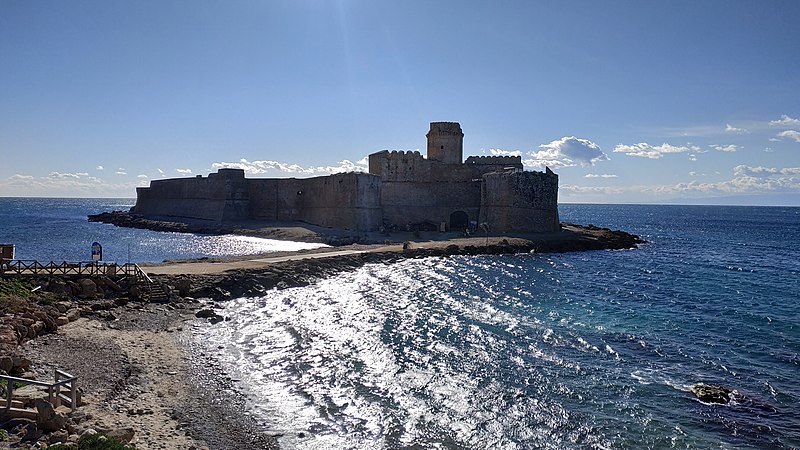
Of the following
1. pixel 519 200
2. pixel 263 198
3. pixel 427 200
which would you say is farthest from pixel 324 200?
pixel 519 200

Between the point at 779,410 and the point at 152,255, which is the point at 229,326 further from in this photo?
the point at 152,255

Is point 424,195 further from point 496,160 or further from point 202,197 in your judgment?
point 202,197

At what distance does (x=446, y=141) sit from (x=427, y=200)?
835 centimetres

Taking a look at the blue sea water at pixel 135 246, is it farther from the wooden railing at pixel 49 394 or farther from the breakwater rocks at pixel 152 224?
the wooden railing at pixel 49 394

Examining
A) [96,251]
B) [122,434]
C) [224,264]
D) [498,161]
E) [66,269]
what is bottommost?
[122,434]

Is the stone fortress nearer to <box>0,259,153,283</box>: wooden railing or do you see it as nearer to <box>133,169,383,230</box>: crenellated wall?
<box>133,169,383,230</box>: crenellated wall

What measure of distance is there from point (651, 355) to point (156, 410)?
11866mm

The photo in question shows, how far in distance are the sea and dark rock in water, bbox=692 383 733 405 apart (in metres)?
0.18

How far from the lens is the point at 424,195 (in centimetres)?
4478

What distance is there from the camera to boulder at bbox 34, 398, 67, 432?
826 centimetres

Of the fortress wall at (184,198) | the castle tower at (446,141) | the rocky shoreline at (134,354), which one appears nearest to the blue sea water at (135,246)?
the fortress wall at (184,198)

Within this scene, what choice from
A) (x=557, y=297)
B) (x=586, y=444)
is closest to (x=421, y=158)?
(x=557, y=297)

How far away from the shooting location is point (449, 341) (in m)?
15.9

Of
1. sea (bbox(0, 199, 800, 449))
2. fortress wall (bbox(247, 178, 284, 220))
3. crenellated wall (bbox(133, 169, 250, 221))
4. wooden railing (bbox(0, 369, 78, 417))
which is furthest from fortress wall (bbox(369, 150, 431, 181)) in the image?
wooden railing (bbox(0, 369, 78, 417))
